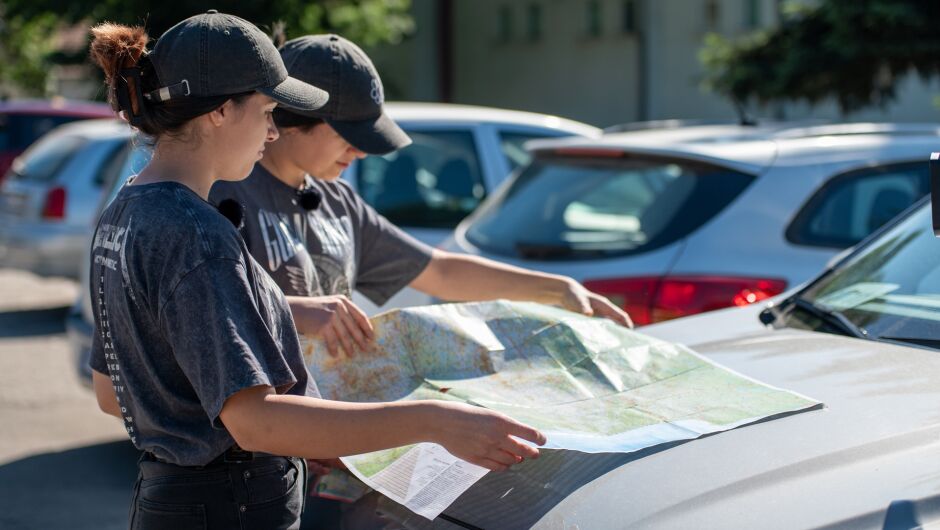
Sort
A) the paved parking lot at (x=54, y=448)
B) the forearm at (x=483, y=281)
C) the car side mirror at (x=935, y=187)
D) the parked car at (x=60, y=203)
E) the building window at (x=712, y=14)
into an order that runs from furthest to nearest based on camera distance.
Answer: the building window at (x=712, y=14)
the parked car at (x=60, y=203)
the paved parking lot at (x=54, y=448)
the forearm at (x=483, y=281)
the car side mirror at (x=935, y=187)

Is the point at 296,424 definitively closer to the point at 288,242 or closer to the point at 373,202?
the point at 288,242

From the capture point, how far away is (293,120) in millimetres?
2992

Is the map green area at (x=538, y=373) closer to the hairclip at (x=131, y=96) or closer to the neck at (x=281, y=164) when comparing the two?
the neck at (x=281, y=164)

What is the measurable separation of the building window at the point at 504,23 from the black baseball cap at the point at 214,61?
25.6m

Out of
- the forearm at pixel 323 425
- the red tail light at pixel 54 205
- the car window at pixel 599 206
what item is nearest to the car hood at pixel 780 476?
the forearm at pixel 323 425

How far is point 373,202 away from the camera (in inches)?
258

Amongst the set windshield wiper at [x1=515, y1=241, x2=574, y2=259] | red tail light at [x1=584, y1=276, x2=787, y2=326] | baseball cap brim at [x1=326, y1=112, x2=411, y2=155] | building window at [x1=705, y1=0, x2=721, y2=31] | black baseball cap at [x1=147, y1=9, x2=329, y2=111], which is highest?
black baseball cap at [x1=147, y1=9, x2=329, y2=111]

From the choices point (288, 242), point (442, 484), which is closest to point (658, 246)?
point (288, 242)

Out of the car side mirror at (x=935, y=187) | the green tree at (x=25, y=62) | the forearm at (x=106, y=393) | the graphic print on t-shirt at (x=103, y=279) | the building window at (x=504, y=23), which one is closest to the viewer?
the graphic print on t-shirt at (x=103, y=279)

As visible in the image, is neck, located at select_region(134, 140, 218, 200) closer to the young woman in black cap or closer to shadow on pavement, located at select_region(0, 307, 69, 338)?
the young woman in black cap

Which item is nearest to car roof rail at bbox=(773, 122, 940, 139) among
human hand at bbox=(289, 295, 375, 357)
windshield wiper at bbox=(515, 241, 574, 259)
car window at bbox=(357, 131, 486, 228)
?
windshield wiper at bbox=(515, 241, 574, 259)

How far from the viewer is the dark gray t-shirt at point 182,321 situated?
2012mm

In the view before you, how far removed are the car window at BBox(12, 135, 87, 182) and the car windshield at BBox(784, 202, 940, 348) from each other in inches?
361

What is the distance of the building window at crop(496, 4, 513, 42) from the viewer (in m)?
27.4
